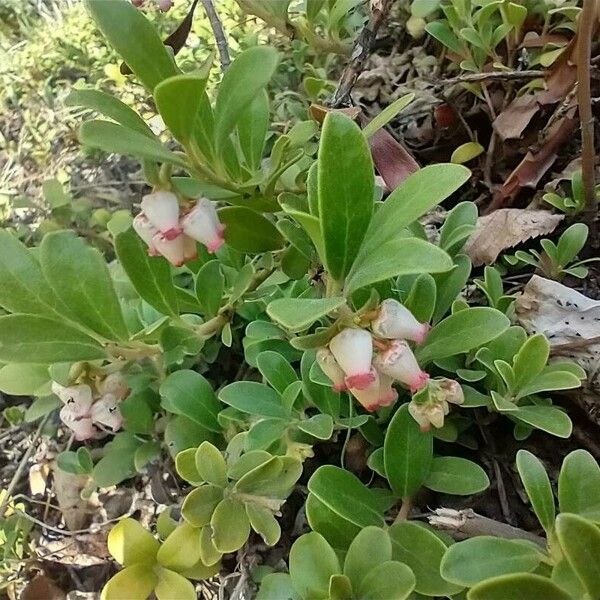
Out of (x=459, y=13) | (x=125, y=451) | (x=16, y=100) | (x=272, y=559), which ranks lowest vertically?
(x=272, y=559)

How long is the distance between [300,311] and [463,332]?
0.69 feet

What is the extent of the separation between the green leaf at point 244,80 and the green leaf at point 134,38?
0.16 ft

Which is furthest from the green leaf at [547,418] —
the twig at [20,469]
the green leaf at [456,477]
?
the twig at [20,469]

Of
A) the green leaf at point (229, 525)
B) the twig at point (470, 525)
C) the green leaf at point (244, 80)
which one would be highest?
the green leaf at point (244, 80)

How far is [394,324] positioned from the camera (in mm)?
534

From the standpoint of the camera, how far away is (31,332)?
2.04ft

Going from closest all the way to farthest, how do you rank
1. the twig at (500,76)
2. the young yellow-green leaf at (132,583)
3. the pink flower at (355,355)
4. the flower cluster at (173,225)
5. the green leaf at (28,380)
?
1. the pink flower at (355,355)
2. the flower cluster at (173,225)
3. the young yellow-green leaf at (132,583)
4. the green leaf at (28,380)
5. the twig at (500,76)

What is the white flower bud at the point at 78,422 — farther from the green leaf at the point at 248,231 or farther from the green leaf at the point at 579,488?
the green leaf at the point at 579,488

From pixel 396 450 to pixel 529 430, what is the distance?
0.15m

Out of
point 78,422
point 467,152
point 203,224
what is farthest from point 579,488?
point 467,152

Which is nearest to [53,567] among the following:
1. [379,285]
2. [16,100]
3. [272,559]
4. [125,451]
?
[125,451]

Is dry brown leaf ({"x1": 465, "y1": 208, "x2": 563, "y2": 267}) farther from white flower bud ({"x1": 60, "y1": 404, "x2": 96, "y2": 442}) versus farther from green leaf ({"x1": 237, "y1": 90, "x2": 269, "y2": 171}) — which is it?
white flower bud ({"x1": 60, "y1": 404, "x2": 96, "y2": 442})

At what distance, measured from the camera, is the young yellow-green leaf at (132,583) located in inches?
28.5

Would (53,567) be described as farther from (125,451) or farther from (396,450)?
(396,450)
